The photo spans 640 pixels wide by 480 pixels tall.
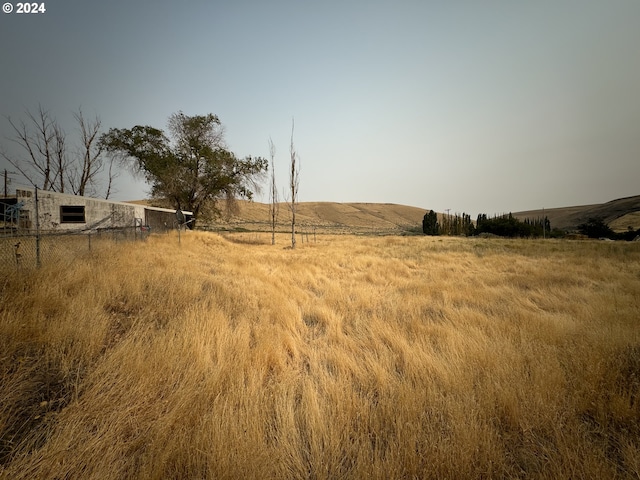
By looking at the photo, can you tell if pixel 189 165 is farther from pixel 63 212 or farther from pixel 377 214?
pixel 377 214

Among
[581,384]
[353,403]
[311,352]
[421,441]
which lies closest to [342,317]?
[311,352]

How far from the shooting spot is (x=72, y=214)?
16531mm

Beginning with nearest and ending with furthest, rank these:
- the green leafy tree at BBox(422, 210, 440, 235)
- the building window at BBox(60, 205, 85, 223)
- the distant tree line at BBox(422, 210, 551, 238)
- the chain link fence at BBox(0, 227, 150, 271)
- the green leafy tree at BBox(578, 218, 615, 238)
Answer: the chain link fence at BBox(0, 227, 150, 271), the building window at BBox(60, 205, 85, 223), the green leafy tree at BBox(578, 218, 615, 238), the distant tree line at BBox(422, 210, 551, 238), the green leafy tree at BBox(422, 210, 440, 235)

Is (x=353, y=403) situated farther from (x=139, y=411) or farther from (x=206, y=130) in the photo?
(x=206, y=130)

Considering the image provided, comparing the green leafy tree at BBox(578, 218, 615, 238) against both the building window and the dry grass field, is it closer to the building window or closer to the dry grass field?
the dry grass field

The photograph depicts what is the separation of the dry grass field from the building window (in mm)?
16649

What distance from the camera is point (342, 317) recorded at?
4.99m

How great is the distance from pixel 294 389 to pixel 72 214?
21902 millimetres

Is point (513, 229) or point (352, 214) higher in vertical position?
point (352, 214)

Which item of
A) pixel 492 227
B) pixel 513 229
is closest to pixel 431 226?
pixel 492 227

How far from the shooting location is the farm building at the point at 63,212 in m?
14.7

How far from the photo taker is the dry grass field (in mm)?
1810

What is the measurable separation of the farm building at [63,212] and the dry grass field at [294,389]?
1576 centimetres

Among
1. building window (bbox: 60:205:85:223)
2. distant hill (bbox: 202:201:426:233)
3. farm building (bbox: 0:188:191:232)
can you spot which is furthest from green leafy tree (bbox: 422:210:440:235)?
building window (bbox: 60:205:85:223)
